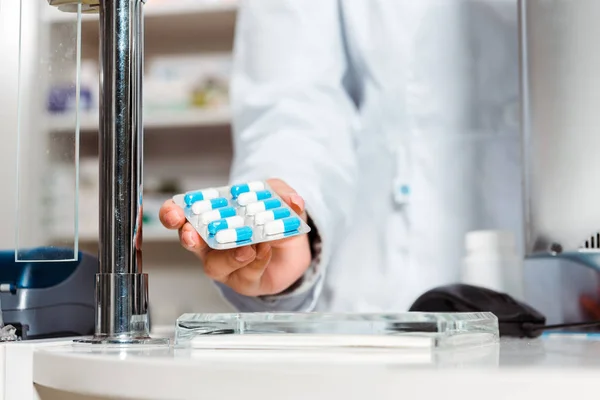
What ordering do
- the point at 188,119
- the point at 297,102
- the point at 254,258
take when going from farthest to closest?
the point at 188,119 → the point at 297,102 → the point at 254,258

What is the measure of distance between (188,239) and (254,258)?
0.09m

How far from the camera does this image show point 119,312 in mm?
415

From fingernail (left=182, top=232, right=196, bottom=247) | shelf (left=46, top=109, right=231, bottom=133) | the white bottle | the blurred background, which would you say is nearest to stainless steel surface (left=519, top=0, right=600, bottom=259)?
the white bottle

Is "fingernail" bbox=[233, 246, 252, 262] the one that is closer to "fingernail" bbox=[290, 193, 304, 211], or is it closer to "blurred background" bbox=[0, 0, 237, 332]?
"fingernail" bbox=[290, 193, 304, 211]

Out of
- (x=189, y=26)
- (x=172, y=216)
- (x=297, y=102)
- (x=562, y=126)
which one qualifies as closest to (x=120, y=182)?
(x=172, y=216)

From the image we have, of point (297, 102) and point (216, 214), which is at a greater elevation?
point (297, 102)

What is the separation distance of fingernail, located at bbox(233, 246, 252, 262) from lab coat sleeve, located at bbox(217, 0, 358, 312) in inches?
15.8

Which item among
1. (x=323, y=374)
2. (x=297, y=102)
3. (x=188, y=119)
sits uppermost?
(x=188, y=119)

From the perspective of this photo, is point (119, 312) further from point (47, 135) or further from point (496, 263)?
point (496, 263)

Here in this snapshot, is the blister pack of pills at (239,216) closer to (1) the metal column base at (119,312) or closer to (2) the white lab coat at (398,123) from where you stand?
(1) the metal column base at (119,312)

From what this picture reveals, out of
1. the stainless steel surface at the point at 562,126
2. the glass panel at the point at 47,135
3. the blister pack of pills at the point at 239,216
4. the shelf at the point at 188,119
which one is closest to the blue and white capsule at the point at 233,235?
the blister pack of pills at the point at 239,216

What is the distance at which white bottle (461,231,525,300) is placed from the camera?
0.66m

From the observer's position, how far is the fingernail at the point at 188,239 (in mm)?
418

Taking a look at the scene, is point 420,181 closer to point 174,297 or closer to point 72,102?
point 72,102
